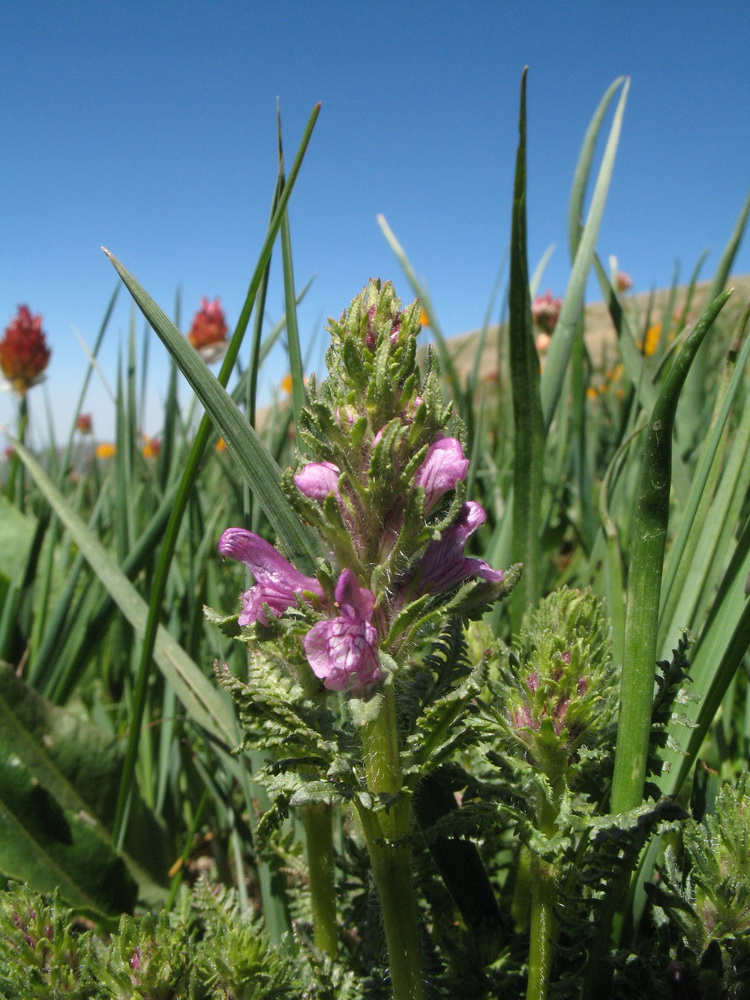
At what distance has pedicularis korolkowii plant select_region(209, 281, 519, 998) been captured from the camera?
2.47 feet

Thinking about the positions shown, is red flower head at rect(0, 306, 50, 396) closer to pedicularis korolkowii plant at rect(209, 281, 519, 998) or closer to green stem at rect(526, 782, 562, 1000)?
pedicularis korolkowii plant at rect(209, 281, 519, 998)

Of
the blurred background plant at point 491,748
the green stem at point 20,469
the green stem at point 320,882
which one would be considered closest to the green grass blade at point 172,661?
the blurred background plant at point 491,748

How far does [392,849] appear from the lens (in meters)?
0.83

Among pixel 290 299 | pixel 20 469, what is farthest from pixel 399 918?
pixel 20 469

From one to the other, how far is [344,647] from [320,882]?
20.0 inches

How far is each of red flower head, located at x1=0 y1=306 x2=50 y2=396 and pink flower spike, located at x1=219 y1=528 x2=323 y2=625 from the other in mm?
3785

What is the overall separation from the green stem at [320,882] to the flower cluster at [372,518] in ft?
1.23

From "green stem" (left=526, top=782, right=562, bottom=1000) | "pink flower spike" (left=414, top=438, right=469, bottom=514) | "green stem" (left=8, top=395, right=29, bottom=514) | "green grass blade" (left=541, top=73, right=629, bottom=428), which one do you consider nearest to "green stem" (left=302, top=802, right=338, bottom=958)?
"green stem" (left=526, top=782, right=562, bottom=1000)

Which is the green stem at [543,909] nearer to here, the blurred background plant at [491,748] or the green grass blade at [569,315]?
the blurred background plant at [491,748]

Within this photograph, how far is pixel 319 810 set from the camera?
3.46 ft

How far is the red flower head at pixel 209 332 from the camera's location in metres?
5.11

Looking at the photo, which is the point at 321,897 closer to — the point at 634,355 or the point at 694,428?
the point at 634,355

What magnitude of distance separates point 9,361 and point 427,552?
3979 mm

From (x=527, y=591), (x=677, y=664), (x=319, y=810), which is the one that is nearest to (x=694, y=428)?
(x=527, y=591)
